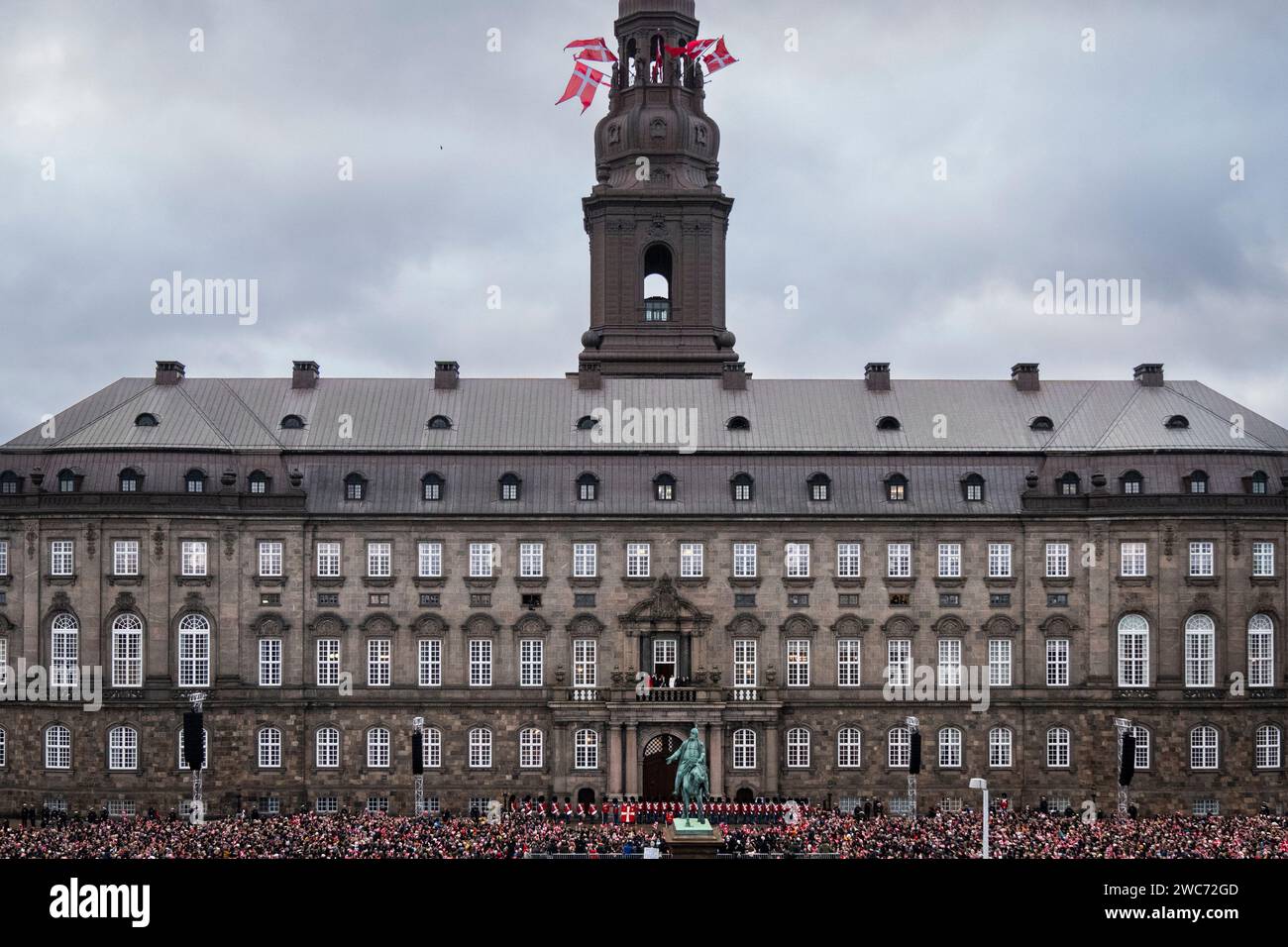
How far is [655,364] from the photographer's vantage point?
103 m

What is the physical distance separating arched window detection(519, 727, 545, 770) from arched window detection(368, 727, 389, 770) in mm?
8014

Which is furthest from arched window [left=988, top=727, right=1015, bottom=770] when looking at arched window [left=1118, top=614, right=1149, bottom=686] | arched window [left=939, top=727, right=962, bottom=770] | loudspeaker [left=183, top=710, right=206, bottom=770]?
loudspeaker [left=183, top=710, right=206, bottom=770]

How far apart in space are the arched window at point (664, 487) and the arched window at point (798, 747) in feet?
52.0

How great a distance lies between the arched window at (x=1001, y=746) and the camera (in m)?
88.2

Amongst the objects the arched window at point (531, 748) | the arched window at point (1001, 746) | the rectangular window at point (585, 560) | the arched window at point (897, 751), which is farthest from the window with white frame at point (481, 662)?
the arched window at point (1001, 746)

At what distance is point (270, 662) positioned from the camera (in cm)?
8819

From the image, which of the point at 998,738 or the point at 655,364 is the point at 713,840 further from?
the point at 655,364

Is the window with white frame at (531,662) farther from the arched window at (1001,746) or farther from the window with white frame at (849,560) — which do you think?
the arched window at (1001,746)

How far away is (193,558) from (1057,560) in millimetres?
51847

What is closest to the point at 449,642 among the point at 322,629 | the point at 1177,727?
the point at 322,629

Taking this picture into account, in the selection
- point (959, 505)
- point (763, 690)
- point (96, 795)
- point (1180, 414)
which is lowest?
point (96, 795)

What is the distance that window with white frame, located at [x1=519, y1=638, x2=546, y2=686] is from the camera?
88.7 meters

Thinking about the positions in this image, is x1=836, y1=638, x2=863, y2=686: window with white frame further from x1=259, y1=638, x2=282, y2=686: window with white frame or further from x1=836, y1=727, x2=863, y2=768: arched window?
x1=259, y1=638, x2=282, y2=686: window with white frame

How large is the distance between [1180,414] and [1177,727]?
1963 centimetres
